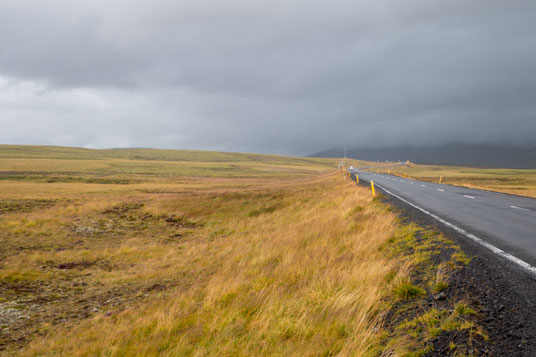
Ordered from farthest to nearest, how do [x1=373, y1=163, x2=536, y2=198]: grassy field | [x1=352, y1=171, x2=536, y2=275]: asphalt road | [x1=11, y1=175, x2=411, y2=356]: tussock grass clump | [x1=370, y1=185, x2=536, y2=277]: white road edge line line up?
[x1=373, y1=163, x2=536, y2=198]: grassy field < [x1=352, y1=171, x2=536, y2=275]: asphalt road < [x1=370, y1=185, x2=536, y2=277]: white road edge line < [x1=11, y1=175, x2=411, y2=356]: tussock grass clump

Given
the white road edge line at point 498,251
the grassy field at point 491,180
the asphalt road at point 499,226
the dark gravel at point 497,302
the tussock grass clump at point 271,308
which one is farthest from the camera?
the grassy field at point 491,180

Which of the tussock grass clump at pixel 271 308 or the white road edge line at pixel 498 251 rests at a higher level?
the white road edge line at pixel 498 251

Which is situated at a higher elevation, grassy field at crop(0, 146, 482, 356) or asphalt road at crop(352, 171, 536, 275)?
asphalt road at crop(352, 171, 536, 275)

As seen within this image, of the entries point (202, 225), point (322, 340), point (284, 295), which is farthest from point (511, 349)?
point (202, 225)

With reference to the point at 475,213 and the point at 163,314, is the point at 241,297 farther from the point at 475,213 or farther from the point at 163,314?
the point at 475,213

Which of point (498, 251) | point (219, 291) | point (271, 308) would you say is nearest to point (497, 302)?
point (271, 308)

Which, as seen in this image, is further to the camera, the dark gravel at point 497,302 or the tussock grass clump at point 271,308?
the tussock grass clump at point 271,308

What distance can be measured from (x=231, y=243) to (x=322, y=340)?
11.9 metres

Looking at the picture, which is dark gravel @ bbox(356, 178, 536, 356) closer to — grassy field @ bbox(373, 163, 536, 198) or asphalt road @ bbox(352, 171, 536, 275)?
asphalt road @ bbox(352, 171, 536, 275)

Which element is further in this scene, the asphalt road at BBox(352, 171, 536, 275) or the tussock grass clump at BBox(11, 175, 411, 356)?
the asphalt road at BBox(352, 171, 536, 275)

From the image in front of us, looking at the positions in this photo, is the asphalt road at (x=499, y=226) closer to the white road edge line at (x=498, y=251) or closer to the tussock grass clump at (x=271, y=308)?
the white road edge line at (x=498, y=251)

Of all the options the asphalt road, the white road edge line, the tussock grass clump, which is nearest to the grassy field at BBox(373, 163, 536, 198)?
the asphalt road

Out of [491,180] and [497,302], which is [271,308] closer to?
[497,302]

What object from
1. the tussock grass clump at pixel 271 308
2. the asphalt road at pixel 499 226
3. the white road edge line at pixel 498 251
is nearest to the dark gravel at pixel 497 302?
the white road edge line at pixel 498 251
